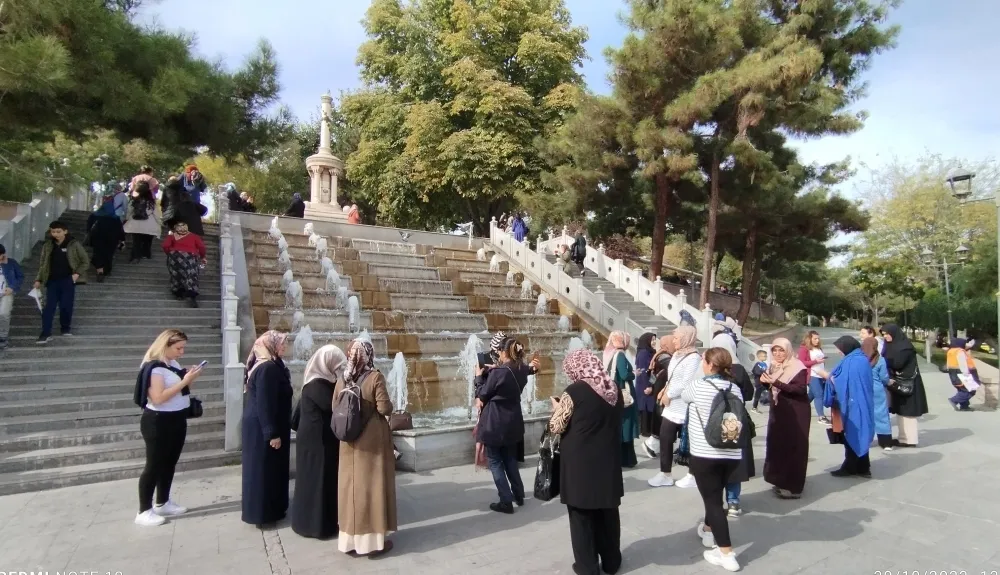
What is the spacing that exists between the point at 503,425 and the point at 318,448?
1.57 m

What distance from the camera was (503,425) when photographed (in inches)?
200

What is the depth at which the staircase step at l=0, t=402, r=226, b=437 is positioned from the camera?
662 cm

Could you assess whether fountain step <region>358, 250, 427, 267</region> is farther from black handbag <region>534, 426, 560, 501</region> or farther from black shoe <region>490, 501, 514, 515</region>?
black handbag <region>534, 426, 560, 501</region>

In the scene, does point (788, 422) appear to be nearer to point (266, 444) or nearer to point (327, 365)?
point (327, 365)

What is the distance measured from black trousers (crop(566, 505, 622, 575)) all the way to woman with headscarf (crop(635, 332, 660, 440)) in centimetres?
347

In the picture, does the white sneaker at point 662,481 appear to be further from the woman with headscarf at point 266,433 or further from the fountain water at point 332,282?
the fountain water at point 332,282

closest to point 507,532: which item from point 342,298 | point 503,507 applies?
point 503,507

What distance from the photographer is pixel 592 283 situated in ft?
64.3

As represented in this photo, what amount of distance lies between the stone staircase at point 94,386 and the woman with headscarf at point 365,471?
3381mm

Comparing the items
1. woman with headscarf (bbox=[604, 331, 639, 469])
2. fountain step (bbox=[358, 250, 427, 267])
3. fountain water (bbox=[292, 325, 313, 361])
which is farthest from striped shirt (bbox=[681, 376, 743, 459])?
fountain step (bbox=[358, 250, 427, 267])

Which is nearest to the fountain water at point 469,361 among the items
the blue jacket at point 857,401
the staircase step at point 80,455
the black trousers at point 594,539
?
the staircase step at point 80,455

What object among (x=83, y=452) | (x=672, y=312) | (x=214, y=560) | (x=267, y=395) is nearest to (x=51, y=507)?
(x=83, y=452)

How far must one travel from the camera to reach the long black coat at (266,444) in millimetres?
4539

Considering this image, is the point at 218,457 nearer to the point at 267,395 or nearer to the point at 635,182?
the point at 267,395
